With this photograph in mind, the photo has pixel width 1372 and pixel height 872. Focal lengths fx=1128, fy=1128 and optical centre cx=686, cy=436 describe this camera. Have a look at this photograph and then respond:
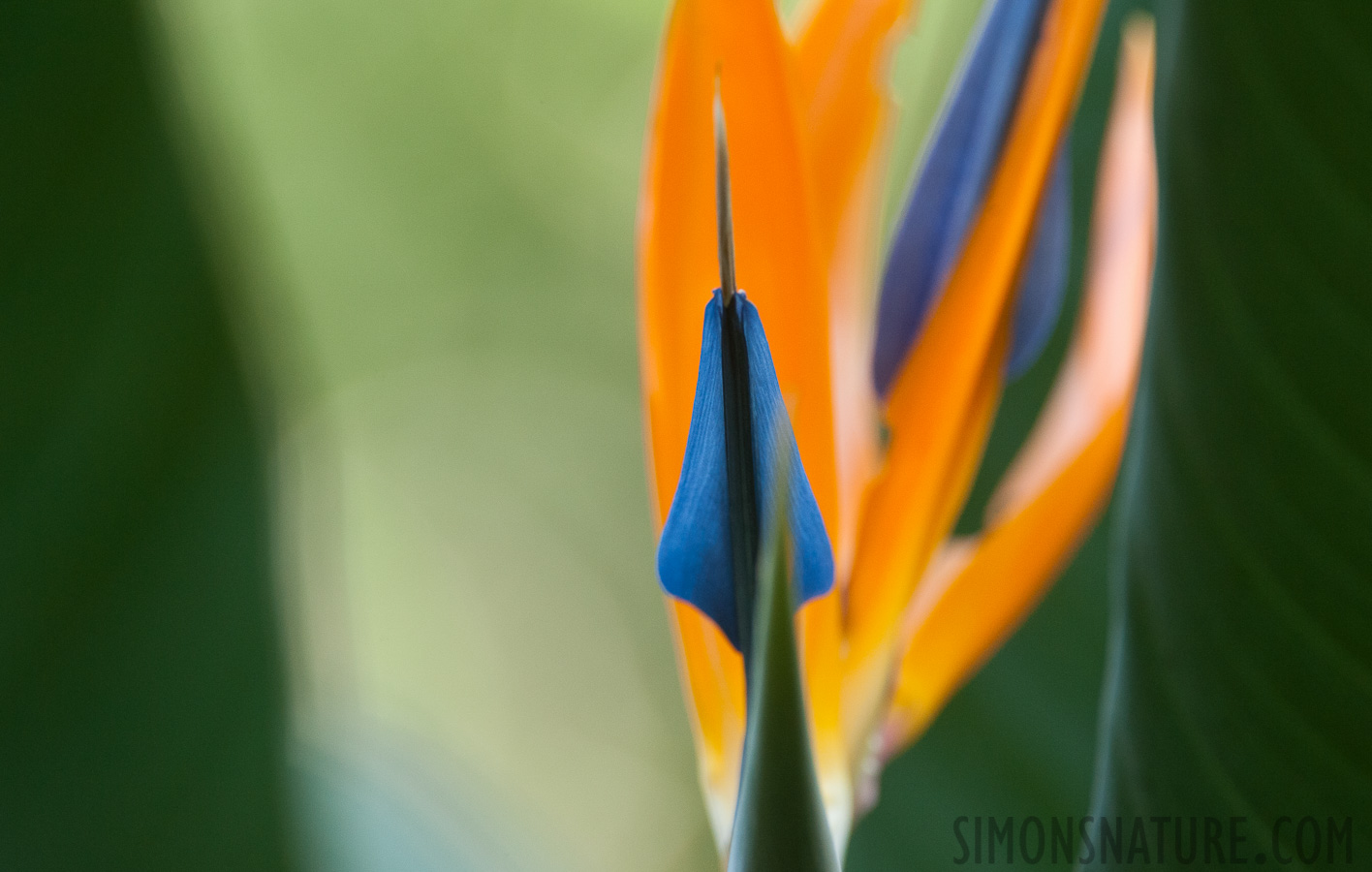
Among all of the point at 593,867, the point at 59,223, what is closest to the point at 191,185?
the point at 59,223

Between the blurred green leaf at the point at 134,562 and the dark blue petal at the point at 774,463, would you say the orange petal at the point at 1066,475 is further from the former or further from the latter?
the blurred green leaf at the point at 134,562

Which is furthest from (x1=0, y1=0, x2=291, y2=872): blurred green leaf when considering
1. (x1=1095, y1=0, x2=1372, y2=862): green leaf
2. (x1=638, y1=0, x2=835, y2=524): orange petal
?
(x1=1095, y1=0, x2=1372, y2=862): green leaf

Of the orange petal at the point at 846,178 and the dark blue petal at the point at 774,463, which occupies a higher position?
the orange petal at the point at 846,178

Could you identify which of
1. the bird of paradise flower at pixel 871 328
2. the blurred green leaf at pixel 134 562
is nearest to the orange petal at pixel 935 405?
the bird of paradise flower at pixel 871 328

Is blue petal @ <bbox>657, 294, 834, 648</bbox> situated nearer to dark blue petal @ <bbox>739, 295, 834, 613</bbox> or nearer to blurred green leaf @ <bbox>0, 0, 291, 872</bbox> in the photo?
dark blue petal @ <bbox>739, 295, 834, 613</bbox>

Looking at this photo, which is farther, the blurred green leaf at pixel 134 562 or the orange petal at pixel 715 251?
the blurred green leaf at pixel 134 562

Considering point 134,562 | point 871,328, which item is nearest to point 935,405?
point 871,328

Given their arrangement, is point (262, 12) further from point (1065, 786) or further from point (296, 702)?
point (1065, 786)
